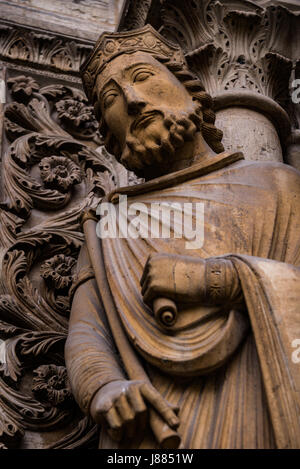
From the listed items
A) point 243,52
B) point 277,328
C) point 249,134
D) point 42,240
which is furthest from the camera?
point 243,52

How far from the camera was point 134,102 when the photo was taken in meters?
3.92

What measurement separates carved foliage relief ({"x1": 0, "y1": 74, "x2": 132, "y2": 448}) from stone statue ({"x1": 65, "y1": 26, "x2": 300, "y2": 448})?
1.53 ft

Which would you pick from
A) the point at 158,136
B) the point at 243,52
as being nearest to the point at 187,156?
the point at 158,136

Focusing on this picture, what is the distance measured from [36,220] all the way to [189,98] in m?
1.05

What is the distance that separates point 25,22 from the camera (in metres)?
5.50

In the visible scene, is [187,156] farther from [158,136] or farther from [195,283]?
[195,283]

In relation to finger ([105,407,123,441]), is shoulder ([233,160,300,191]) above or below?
Answer: above

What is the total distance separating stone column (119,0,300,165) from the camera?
4.94 m

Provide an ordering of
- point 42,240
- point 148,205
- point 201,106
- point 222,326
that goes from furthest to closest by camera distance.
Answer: point 42,240 < point 201,106 < point 148,205 < point 222,326

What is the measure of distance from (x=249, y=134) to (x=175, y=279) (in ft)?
5.49

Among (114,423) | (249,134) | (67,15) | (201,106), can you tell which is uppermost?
(67,15)

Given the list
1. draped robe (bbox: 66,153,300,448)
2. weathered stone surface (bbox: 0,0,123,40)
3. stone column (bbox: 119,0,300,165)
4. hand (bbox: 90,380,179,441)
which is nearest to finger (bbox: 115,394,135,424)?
hand (bbox: 90,380,179,441)

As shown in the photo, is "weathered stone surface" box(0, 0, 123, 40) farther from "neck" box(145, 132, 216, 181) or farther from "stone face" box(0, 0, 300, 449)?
"neck" box(145, 132, 216, 181)
